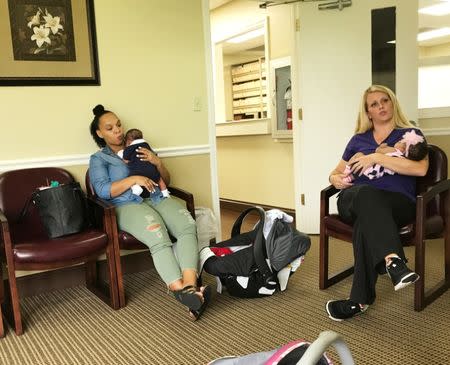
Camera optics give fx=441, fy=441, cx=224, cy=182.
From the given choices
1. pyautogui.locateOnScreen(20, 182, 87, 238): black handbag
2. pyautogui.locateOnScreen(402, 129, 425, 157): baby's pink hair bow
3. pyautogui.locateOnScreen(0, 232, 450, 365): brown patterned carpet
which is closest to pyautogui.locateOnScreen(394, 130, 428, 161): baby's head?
pyautogui.locateOnScreen(402, 129, 425, 157): baby's pink hair bow

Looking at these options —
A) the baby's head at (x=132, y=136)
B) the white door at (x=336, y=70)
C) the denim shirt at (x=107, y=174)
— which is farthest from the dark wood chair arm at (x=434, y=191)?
the baby's head at (x=132, y=136)

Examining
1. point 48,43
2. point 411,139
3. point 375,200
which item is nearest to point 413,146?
point 411,139

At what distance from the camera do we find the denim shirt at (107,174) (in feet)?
8.25

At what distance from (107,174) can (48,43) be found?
892mm

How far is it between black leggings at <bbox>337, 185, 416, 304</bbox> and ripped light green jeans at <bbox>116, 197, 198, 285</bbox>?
0.84 m

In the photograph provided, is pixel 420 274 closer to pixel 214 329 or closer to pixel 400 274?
pixel 400 274

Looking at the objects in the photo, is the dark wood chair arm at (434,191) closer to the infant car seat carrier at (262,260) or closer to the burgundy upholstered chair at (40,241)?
the infant car seat carrier at (262,260)

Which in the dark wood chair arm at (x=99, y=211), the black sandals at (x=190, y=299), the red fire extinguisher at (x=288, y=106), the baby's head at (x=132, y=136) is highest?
the red fire extinguisher at (x=288, y=106)

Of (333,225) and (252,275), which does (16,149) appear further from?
(333,225)

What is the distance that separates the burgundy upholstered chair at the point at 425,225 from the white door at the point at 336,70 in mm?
1165

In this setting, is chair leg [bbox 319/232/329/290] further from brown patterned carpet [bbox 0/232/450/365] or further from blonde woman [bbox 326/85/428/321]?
blonde woman [bbox 326/85/428/321]

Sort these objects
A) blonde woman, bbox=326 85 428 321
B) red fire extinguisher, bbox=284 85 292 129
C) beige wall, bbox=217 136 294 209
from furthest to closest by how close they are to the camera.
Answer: beige wall, bbox=217 136 294 209
red fire extinguisher, bbox=284 85 292 129
blonde woman, bbox=326 85 428 321

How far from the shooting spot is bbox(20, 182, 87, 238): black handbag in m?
2.24

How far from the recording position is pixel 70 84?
9.06 feet
